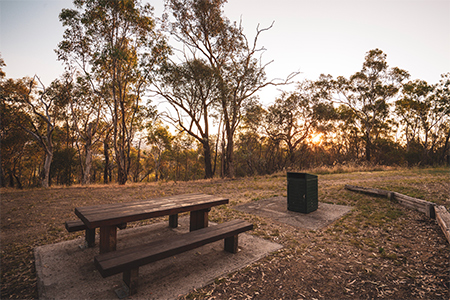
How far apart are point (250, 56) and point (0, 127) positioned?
767 inches

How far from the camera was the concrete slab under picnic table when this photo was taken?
240cm

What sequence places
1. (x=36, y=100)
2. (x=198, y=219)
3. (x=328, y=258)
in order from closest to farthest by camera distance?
(x=328, y=258), (x=198, y=219), (x=36, y=100)

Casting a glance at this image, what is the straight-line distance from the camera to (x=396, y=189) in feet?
23.2

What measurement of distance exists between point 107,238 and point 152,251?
91 centimetres

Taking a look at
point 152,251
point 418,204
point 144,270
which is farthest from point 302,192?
point 152,251

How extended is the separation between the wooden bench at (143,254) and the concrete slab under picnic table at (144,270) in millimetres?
254

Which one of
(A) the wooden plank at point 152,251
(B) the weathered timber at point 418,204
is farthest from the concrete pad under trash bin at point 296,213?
(A) the wooden plank at point 152,251

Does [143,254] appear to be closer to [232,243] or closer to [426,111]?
[232,243]

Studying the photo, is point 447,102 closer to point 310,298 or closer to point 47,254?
point 310,298

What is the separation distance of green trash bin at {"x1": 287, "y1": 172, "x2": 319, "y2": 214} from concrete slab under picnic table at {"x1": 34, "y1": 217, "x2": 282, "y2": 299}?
6.60 ft

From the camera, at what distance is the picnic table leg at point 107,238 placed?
2.89 m

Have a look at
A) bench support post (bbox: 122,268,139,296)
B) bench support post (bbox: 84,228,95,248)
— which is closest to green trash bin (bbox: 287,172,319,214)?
bench support post (bbox: 122,268,139,296)

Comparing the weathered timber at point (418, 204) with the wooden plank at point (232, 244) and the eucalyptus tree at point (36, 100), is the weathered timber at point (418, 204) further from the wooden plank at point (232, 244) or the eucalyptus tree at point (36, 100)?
the eucalyptus tree at point (36, 100)

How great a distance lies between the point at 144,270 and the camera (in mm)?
2836
